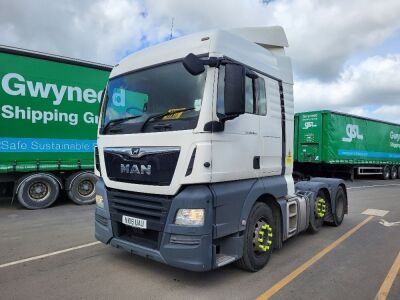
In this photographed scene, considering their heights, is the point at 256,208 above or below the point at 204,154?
below

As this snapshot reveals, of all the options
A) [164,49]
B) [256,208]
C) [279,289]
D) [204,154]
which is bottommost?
[279,289]

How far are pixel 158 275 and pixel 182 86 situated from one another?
7.62 feet

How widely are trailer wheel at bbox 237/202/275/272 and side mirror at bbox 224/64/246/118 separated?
143cm

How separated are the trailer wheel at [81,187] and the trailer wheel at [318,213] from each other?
5.98 meters

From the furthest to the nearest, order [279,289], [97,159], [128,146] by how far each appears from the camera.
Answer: [97,159], [128,146], [279,289]

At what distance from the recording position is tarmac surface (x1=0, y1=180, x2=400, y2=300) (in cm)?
398

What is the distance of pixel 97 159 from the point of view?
5.05m

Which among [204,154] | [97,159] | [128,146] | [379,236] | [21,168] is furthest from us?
[21,168]

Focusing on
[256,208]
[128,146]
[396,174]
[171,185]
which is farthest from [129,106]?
[396,174]

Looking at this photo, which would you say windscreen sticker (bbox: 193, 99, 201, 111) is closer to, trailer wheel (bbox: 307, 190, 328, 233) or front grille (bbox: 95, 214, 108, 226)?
front grille (bbox: 95, 214, 108, 226)

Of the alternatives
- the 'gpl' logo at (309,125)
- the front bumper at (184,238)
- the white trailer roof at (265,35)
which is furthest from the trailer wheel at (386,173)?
the front bumper at (184,238)

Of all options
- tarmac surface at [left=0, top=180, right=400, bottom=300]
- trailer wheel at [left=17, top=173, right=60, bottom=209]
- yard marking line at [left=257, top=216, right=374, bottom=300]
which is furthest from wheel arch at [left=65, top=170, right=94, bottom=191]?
yard marking line at [left=257, top=216, right=374, bottom=300]

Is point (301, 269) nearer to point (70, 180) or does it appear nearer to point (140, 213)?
point (140, 213)

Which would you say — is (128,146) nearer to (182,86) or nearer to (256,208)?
(182,86)
